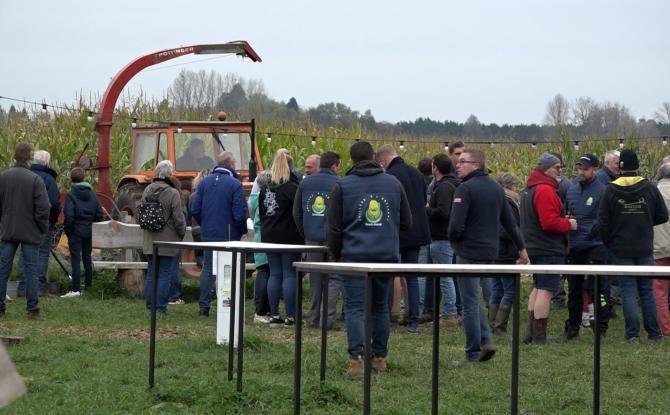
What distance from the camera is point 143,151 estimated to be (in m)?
19.9

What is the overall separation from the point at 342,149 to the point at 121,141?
5.84m

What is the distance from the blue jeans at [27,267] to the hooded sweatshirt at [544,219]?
5.60 m

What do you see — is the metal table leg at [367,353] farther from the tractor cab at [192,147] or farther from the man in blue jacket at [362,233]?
the tractor cab at [192,147]

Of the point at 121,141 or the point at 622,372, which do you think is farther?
the point at 121,141

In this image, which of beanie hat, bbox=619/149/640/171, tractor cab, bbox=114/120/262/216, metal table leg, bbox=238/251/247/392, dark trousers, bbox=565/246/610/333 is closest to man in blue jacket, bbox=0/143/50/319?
metal table leg, bbox=238/251/247/392

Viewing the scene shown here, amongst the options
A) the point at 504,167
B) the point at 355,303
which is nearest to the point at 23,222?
the point at 355,303

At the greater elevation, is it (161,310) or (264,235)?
(264,235)

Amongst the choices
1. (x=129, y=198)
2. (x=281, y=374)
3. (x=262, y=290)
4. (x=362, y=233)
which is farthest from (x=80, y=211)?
(x=362, y=233)

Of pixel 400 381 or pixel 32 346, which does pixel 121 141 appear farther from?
pixel 400 381

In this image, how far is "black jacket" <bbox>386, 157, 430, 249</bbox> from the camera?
1195 cm

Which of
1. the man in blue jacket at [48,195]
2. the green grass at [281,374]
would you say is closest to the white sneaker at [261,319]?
the green grass at [281,374]

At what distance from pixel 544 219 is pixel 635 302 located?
142 cm

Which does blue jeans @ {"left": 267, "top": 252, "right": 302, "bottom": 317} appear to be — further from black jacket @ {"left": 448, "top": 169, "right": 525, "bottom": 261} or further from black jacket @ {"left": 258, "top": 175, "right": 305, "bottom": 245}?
black jacket @ {"left": 448, "top": 169, "right": 525, "bottom": 261}

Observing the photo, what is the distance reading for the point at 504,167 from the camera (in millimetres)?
31016
